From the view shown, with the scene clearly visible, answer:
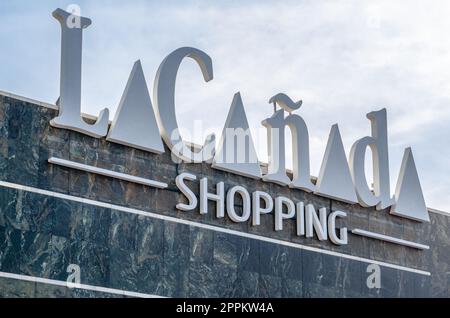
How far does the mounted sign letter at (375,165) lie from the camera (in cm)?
2258

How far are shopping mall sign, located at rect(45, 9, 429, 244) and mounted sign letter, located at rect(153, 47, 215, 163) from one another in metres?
0.02

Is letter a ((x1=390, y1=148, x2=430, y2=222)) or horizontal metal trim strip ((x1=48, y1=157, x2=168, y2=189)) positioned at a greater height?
letter a ((x1=390, y1=148, x2=430, y2=222))

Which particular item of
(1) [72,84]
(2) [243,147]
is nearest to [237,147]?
(2) [243,147]

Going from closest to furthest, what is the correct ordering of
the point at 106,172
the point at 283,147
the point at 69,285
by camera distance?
the point at 69,285 → the point at 106,172 → the point at 283,147

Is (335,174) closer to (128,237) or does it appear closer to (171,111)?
(171,111)

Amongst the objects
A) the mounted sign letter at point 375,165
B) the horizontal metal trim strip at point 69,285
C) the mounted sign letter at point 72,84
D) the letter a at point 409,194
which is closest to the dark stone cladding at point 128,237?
the horizontal metal trim strip at point 69,285

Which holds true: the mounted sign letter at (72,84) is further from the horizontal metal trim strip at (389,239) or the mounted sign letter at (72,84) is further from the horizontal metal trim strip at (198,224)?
the horizontal metal trim strip at (389,239)

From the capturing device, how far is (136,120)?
1934 cm

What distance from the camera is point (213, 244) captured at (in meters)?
19.9

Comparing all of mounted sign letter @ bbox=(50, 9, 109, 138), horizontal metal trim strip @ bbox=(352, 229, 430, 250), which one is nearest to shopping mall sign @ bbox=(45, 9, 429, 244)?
mounted sign letter @ bbox=(50, 9, 109, 138)

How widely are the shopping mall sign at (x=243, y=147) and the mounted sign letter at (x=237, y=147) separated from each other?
18 mm

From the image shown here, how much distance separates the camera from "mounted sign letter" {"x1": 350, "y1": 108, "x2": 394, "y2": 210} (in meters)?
22.6

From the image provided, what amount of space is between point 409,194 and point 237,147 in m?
4.78

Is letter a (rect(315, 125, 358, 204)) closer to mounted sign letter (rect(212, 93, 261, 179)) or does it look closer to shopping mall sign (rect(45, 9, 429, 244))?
shopping mall sign (rect(45, 9, 429, 244))
